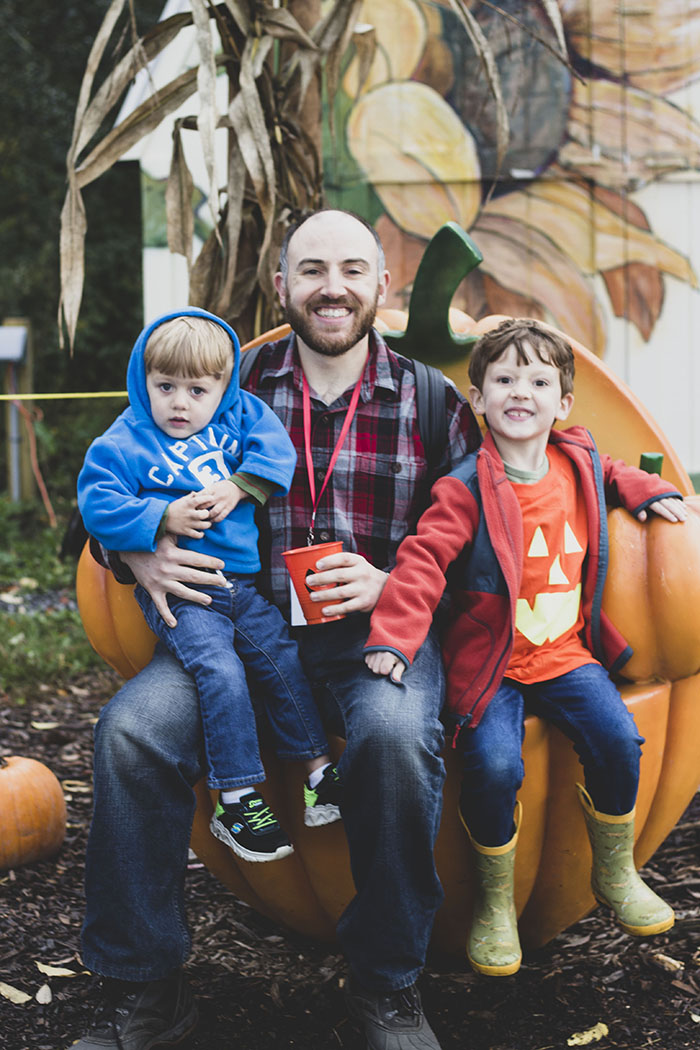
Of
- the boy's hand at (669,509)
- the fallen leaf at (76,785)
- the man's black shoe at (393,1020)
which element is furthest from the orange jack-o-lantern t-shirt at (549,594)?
the fallen leaf at (76,785)

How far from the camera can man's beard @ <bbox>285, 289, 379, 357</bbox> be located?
2209 mm

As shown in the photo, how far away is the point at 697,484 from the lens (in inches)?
198

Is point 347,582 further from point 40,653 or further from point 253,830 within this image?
point 40,653

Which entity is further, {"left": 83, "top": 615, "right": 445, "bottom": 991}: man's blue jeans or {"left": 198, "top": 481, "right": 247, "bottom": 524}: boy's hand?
{"left": 198, "top": 481, "right": 247, "bottom": 524}: boy's hand

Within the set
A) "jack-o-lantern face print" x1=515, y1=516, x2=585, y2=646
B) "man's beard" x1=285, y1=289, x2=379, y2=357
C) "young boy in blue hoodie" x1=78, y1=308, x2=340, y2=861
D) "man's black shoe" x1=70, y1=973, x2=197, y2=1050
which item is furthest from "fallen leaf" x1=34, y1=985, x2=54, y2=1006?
"man's beard" x1=285, y1=289, x2=379, y2=357

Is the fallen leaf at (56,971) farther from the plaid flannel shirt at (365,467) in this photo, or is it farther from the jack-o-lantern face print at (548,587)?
the jack-o-lantern face print at (548,587)

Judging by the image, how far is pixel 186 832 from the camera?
1.86 meters

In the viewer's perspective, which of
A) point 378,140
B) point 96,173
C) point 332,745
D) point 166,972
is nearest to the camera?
point 166,972

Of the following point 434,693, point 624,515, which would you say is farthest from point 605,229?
point 434,693

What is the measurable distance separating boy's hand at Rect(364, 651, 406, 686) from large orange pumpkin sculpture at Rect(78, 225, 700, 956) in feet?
0.55

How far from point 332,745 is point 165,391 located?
738 millimetres

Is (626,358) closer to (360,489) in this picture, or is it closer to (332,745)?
(360,489)

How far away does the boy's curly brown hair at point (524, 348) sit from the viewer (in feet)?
6.82

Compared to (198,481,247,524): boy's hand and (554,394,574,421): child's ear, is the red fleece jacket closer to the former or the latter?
(554,394,574,421): child's ear
